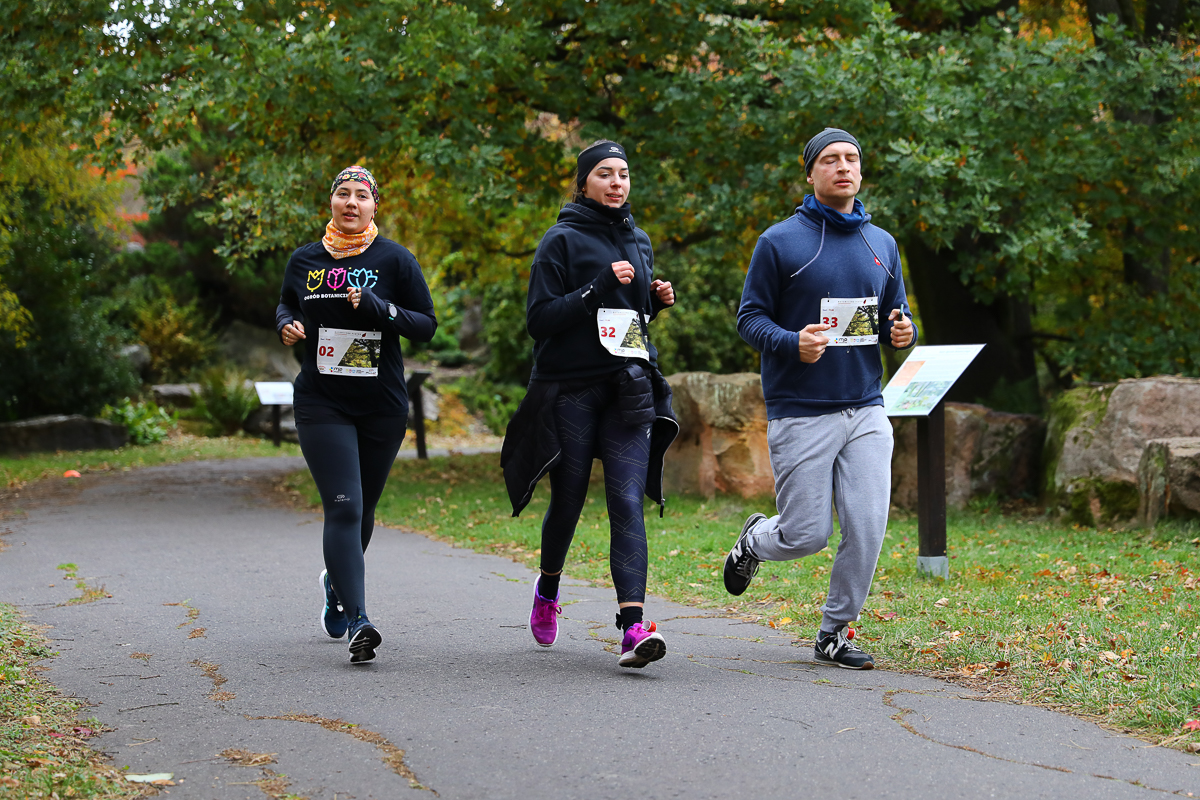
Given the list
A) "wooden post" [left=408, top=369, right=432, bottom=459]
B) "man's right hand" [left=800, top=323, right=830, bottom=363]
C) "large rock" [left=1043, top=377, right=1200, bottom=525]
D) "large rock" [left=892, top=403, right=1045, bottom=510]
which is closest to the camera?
"man's right hand" [left=800, top=323, right=830, bottom=363]

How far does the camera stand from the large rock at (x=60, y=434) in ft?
60.6

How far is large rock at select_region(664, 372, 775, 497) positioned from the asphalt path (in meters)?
4.31

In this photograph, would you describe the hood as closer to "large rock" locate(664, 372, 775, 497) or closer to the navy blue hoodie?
the navy blue hoodie

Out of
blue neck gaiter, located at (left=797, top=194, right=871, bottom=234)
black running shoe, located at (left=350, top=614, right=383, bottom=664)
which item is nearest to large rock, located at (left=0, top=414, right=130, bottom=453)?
black running shoe, located at (left=350, top=614, right=383, bottom=664)

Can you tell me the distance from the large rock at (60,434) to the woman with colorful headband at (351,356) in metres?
15.4

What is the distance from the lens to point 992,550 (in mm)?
8117

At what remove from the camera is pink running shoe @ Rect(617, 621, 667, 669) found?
4.40m

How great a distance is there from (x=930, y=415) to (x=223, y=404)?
61.9 feet

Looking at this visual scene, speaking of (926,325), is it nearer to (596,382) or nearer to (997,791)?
(596,382)

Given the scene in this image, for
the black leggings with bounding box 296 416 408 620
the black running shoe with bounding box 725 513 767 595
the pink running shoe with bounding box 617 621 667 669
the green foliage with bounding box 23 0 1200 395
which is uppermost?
the green foliage with bounding box 23 0 1200 395

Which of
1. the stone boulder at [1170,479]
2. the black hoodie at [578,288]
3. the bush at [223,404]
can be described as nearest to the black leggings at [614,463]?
the black hoodie at [578,288]

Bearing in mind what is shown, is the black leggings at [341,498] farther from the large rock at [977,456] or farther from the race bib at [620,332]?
the large rock at [977,456]

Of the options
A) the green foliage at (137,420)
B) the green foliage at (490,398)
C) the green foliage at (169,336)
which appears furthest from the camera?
the green foliage at (490,398)

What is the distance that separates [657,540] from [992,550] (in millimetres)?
2393
